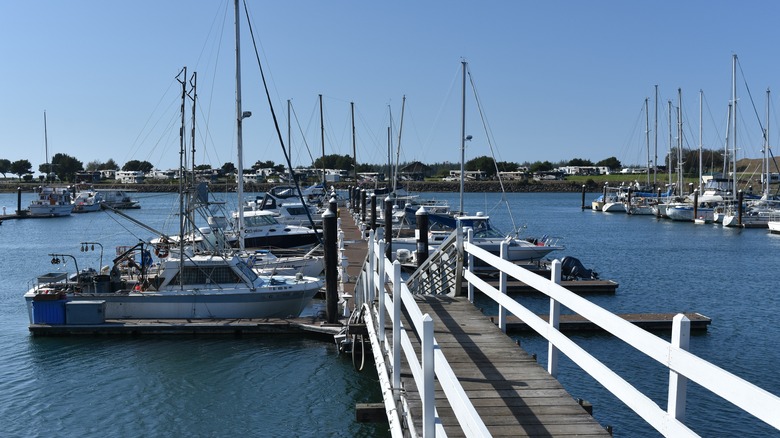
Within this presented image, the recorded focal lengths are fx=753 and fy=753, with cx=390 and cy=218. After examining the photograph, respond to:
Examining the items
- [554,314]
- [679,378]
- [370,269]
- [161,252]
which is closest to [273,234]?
[161,252]

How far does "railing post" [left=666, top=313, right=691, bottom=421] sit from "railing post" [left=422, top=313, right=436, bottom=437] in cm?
166

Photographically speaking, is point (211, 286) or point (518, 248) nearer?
point (211, 286)

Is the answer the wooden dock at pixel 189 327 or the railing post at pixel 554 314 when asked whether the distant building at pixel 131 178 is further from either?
the railing post at pixel 554 314

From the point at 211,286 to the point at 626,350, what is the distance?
11.7 m

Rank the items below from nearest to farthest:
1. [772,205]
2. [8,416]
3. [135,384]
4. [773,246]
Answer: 1. [8,416]
2. [135,384]
3. [773,246]
4. [772,205]

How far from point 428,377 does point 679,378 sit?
6.13 ft

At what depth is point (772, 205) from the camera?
73.5m

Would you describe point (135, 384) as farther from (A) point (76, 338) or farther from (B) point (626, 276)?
(B) point (626, 276)

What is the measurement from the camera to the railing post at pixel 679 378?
14.3ft

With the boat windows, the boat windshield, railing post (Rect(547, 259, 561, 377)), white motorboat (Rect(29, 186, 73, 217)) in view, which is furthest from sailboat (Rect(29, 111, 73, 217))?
railing post (Rect(547, 259, 561, 377))

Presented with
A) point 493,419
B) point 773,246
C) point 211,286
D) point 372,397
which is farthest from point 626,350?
point 773,246

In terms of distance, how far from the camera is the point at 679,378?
4.54 m

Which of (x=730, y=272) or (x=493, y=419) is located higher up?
(x=493, y=419)

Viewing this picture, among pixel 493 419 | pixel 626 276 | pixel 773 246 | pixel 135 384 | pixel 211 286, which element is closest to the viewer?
pixel 493 419
